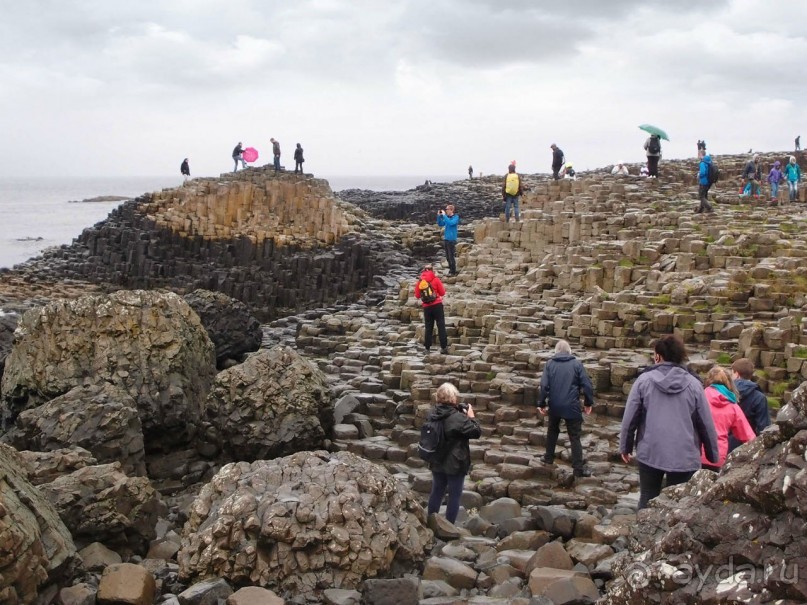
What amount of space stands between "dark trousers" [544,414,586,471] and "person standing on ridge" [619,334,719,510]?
315 centimetres

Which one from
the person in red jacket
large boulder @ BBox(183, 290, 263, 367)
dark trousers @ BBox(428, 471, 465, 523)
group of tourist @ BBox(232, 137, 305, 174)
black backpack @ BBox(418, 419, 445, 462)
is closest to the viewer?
black backpack @ BBox(418, 419, 445, 462)

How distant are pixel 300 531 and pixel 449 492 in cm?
219

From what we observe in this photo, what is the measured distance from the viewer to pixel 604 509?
9.44 metres

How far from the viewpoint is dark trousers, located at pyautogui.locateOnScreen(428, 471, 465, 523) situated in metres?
8.91

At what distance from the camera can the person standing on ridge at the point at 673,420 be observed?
7.01m

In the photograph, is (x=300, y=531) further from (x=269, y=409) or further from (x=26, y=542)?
(x=269, y=409)

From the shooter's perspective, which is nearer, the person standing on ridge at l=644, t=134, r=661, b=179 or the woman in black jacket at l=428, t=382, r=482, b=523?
the woman in black jacket at l=428, t=382, r=482, b=523

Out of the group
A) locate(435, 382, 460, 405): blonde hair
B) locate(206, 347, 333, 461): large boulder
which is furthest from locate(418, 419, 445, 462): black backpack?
locate(206, 347, 333, 461): large boulder

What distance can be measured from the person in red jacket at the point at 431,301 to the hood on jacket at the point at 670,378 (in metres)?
8.90

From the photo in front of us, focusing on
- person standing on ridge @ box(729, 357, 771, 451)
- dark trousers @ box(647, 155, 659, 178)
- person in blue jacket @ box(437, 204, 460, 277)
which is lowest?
person standing on ridge @ box(729, 357, 771, 451)

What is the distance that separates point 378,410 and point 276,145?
108 ft

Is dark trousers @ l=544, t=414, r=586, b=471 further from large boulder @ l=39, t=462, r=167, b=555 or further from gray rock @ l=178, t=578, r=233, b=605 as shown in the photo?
large boulder @ l=39, t=462, r=167, b=555

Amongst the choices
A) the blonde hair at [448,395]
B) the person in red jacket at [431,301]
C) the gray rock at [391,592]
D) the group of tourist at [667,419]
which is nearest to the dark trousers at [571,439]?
the group of tourist at [667,419]

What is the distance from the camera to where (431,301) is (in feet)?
53.9
